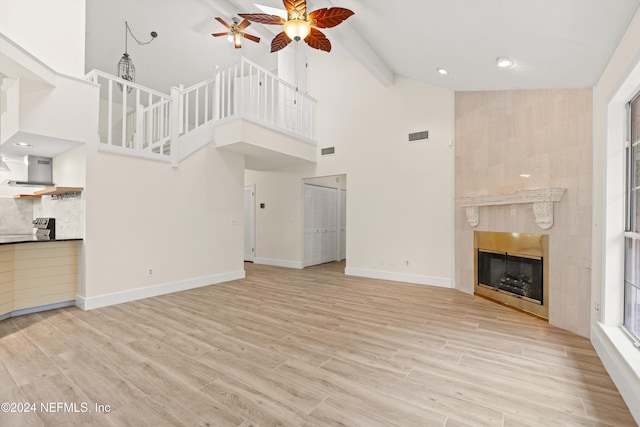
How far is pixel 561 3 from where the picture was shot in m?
1.97

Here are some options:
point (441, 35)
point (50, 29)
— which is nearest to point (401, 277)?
point (441, 35)

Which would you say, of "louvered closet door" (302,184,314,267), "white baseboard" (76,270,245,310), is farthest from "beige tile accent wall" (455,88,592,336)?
"white baseboard" (76,270,245,310)

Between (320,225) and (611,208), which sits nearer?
(611,208)

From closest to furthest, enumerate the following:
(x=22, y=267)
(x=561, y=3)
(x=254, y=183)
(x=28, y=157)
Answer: (x=561, y=3)
(x=22, y=267)
(x=28, y=157)
(x=254, y=183)

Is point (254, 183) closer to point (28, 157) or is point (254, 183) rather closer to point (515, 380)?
point (28, 157)

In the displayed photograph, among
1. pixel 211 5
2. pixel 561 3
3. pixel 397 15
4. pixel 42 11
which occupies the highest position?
pixel 211 5

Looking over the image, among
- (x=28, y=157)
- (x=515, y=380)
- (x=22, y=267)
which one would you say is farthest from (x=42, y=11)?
(x=515, y=380)

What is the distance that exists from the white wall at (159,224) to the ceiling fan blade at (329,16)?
2.89 meters

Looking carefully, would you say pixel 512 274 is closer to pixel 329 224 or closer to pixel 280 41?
pixel 280 41

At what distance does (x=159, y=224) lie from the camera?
446cm

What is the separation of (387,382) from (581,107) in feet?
10.9

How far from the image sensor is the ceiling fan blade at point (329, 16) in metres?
3.01

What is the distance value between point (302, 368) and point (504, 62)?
3559mm

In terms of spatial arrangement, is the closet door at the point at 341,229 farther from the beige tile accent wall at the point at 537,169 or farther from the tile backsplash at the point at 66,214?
the tile backsplash at the point at 66,214
